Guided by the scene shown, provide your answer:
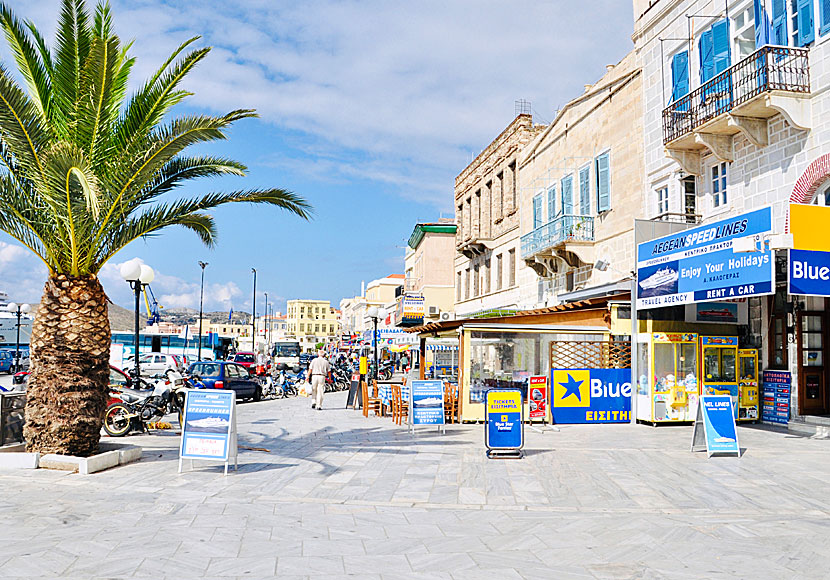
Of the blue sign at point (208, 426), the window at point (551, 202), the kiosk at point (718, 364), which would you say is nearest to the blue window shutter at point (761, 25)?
the kiosk at point (718, 364)

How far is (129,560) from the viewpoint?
19.8ft

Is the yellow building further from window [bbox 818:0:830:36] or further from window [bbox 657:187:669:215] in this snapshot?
window [bbox 818:0:830:36]

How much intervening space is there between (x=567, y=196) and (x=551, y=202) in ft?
4.67

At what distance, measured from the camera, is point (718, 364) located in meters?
16.3

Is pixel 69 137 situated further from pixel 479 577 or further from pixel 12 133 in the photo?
A: pixel 479 577

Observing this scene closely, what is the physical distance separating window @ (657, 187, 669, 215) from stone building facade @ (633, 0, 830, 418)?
0.11ft

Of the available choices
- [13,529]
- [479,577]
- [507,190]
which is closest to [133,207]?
[13,529]

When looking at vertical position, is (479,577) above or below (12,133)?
below

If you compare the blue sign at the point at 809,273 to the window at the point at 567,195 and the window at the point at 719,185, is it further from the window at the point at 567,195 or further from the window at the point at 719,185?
the window at the point at 567,195

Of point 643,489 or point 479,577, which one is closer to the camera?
point 479,577

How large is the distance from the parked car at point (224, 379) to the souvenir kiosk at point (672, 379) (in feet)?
48.7

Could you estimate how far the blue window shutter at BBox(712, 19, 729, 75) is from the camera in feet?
54.3

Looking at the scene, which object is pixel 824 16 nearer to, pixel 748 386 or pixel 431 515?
pixel 748 386

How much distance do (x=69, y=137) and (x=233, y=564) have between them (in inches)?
288
